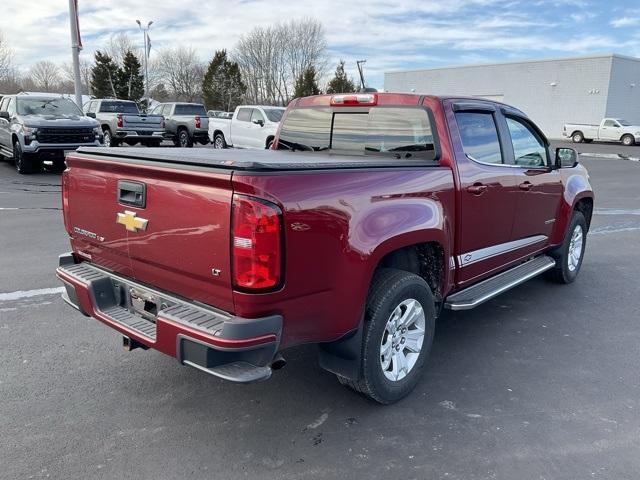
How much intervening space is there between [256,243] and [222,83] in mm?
58843

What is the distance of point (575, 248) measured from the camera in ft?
19.5

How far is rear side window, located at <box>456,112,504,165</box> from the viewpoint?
399 centimetres

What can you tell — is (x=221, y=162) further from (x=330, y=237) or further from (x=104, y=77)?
(x=104, y=77)

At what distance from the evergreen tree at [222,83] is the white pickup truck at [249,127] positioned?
39.6 meters

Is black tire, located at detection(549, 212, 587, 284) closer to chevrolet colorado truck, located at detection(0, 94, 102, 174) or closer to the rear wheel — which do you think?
chevrolet colorado truck, located at detection(0, 94, 102, 174)

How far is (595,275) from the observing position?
6.23 m

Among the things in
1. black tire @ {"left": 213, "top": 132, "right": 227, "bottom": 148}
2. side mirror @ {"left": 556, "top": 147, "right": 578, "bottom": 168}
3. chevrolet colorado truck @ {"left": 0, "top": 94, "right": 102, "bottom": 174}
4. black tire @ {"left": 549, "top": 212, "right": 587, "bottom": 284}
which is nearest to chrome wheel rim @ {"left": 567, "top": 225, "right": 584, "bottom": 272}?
black tire @ {"left": 549, "top": 212, "right": 587, "bottom": 284}

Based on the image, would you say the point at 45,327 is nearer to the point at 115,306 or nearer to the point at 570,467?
the point at 115,306

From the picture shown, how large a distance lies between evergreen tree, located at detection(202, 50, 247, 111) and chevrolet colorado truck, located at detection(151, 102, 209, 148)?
35451mm

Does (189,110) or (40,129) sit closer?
(40,129)

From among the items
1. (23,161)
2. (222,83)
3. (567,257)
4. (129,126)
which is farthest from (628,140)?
(222,83)

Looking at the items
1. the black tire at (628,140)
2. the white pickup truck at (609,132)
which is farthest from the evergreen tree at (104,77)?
the black tire at (628,140)

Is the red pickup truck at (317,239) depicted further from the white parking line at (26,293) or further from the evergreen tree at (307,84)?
the evergreen tree at (307,84)

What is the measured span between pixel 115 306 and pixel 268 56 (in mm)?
65494
